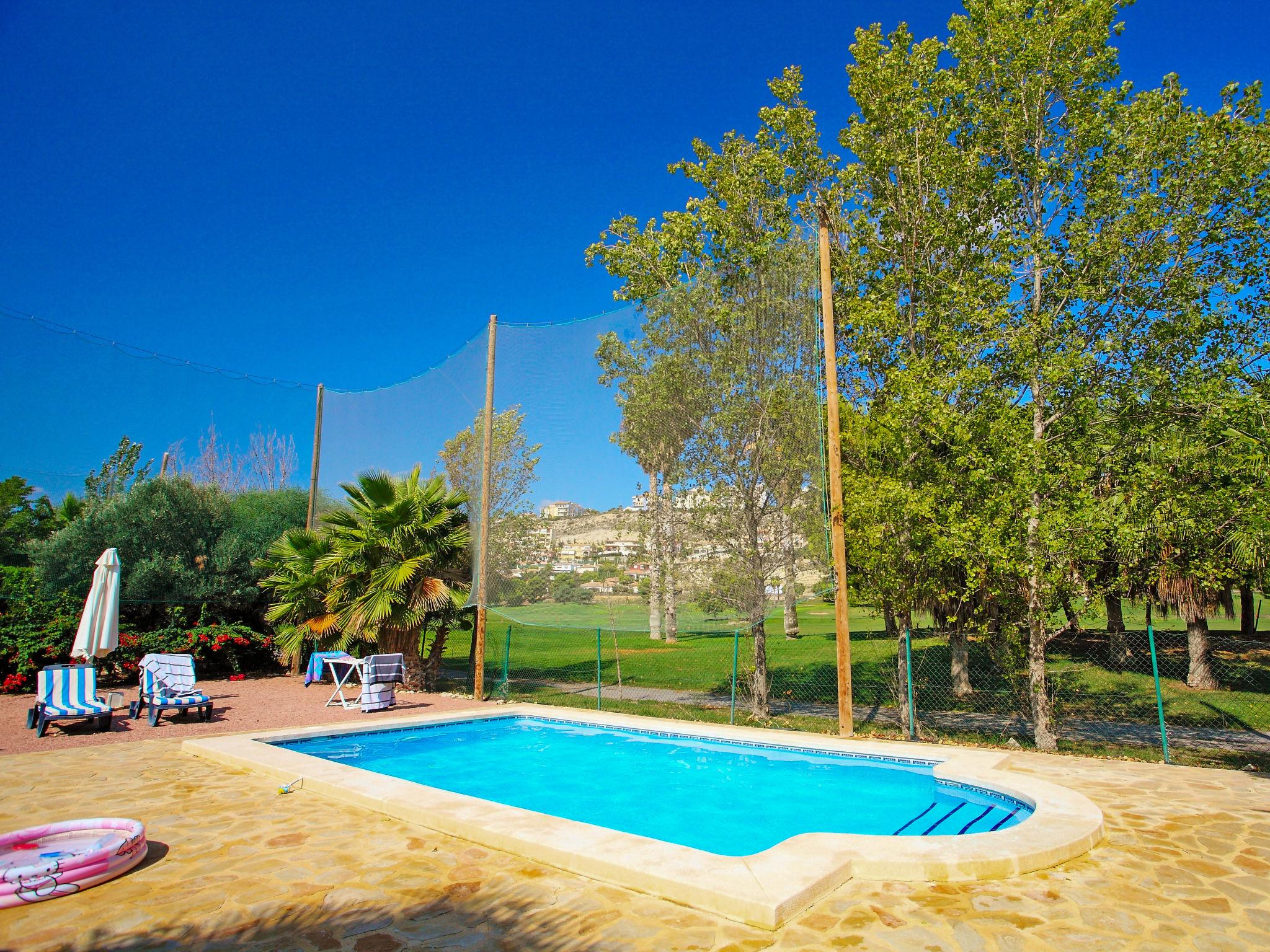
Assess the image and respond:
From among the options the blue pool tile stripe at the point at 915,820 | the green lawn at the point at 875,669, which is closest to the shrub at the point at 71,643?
the green lawn at the point at 875,669

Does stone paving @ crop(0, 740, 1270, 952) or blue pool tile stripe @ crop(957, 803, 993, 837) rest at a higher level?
stone paving @ crop(0, 740, 1270, 952)

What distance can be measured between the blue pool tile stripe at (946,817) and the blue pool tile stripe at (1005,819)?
438 mm

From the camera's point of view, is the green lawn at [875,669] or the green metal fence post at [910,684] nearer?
the green metal fence post at [910,684]

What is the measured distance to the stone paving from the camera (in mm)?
3131

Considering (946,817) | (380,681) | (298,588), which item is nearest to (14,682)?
(298,588)

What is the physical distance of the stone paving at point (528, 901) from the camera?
123 inches

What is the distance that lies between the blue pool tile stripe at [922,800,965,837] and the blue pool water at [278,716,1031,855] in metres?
0.01

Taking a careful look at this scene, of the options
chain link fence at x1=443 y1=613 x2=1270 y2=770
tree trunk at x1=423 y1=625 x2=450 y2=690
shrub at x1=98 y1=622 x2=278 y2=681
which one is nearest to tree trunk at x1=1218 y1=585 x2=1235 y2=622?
chain link fence at x1=443 y1=613 x2=1270 y2=770

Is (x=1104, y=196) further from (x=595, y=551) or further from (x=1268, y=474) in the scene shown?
(x=595, y=551)

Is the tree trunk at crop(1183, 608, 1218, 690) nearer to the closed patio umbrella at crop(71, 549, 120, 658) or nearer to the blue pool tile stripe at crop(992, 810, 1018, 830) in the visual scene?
the blue pool tile stripe at crop(992, 810, 1018, 830)

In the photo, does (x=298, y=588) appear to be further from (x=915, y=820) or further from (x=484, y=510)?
(x=915, y=820)

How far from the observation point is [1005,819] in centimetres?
552

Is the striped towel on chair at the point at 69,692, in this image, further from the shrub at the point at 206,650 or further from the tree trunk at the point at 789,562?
the tree trunk at the point at 789,562

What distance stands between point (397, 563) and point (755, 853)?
9092 millimetres
